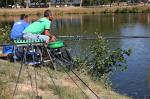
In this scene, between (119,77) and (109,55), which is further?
(119,77)

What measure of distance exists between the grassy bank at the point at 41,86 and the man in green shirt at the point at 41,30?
742mm

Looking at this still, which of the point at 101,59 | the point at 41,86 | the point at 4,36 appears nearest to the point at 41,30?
the point at 41,86

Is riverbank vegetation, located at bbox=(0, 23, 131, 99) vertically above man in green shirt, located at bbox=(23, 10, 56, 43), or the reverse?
Result: man in green shirt, located at bbox=(23, 10, 56, 43)

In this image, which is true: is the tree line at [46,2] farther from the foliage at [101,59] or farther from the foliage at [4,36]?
the foliage at [101,59]

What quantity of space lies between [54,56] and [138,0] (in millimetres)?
108602

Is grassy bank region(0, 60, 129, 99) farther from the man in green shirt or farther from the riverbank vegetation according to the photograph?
the man in green shirt

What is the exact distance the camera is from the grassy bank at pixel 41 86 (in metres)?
8.02

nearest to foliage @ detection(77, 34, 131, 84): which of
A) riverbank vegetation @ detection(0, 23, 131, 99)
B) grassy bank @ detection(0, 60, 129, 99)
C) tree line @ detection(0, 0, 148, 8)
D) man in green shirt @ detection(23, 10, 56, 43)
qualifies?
riverbank vegetation @ detection(0, 23, 131, 99)

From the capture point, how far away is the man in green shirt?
34.1 feet

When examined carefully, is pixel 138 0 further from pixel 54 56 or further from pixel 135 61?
pixel 54 56

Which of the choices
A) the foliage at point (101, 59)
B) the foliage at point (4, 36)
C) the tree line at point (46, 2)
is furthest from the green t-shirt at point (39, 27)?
the tree line at point (46, 2)

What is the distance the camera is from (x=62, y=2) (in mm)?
116625

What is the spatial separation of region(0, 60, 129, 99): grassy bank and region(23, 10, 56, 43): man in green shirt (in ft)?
2.43

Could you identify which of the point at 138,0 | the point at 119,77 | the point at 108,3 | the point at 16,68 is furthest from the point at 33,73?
the point at 138,0
